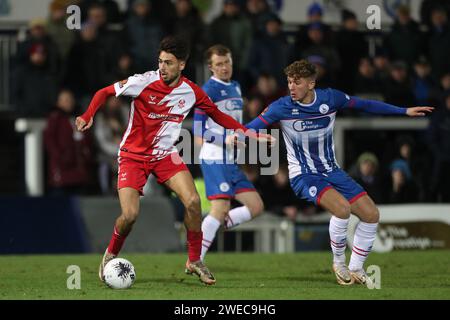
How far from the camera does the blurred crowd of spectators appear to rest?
18594mm

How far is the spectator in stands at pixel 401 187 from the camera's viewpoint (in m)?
18.6

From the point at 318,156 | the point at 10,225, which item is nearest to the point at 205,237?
the point at 318,156

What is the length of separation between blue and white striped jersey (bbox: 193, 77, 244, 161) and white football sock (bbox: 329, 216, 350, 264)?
7.77 ft

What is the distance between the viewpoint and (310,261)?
15328 mm

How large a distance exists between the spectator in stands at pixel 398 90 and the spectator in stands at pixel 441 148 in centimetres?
60

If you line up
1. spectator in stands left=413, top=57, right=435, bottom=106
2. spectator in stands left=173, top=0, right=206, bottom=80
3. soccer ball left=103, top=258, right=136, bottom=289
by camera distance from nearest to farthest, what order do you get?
soccer ball left=103, top=258, right=136, bottom=289, spectator in stands left=173, top=0, right=206, bottom=80, spectator in stands left=413, top=57, right=435, bottom=106

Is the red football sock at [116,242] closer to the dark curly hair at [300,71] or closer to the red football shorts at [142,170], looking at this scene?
the red football shorts at [142,170]

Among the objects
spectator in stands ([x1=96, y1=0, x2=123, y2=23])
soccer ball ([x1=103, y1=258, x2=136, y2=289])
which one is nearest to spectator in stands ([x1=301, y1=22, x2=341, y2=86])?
spectator in stands ([x1=96, y1=0, x2=123, y2=23])

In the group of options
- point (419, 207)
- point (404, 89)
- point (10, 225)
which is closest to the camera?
point (10, 225)

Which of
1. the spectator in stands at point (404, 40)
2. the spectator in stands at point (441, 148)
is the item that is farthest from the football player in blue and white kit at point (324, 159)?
the spectator in stands at point (404, 40)

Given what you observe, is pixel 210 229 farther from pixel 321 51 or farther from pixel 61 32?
pixel 61 32

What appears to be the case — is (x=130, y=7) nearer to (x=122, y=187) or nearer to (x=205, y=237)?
(x=205, y=237)

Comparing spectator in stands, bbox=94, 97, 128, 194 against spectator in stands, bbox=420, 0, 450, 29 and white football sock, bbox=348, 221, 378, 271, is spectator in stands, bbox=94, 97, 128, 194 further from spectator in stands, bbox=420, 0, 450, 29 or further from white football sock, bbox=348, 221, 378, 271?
white football sock, bbox=348, 221, 378, 271

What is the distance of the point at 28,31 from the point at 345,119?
5667mm
